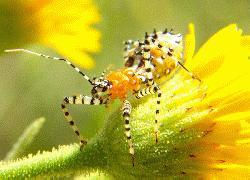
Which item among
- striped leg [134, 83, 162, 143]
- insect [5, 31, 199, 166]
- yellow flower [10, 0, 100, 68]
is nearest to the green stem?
insect [5, 31, 199, 166]

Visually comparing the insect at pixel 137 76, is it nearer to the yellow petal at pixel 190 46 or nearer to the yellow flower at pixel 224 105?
the yellow petal at pixel 190 46

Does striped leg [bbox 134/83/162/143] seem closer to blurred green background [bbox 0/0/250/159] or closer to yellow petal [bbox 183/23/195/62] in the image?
yellow petal [bbox 183/23/195/62]

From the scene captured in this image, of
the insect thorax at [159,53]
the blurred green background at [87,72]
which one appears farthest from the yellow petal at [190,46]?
the blurred green background at [87,72]

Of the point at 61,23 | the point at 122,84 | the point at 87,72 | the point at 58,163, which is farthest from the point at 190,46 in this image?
the point at 87,72

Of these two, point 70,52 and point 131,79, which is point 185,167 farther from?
point 70,52

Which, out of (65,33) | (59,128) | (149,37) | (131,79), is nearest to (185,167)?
(131,79)

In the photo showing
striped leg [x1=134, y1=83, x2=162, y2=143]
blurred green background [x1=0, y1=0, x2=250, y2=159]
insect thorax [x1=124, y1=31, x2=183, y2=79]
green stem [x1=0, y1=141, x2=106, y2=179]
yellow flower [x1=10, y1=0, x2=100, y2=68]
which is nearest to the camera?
green stem [x1=0, y1=141, x2=106, y2=179]
